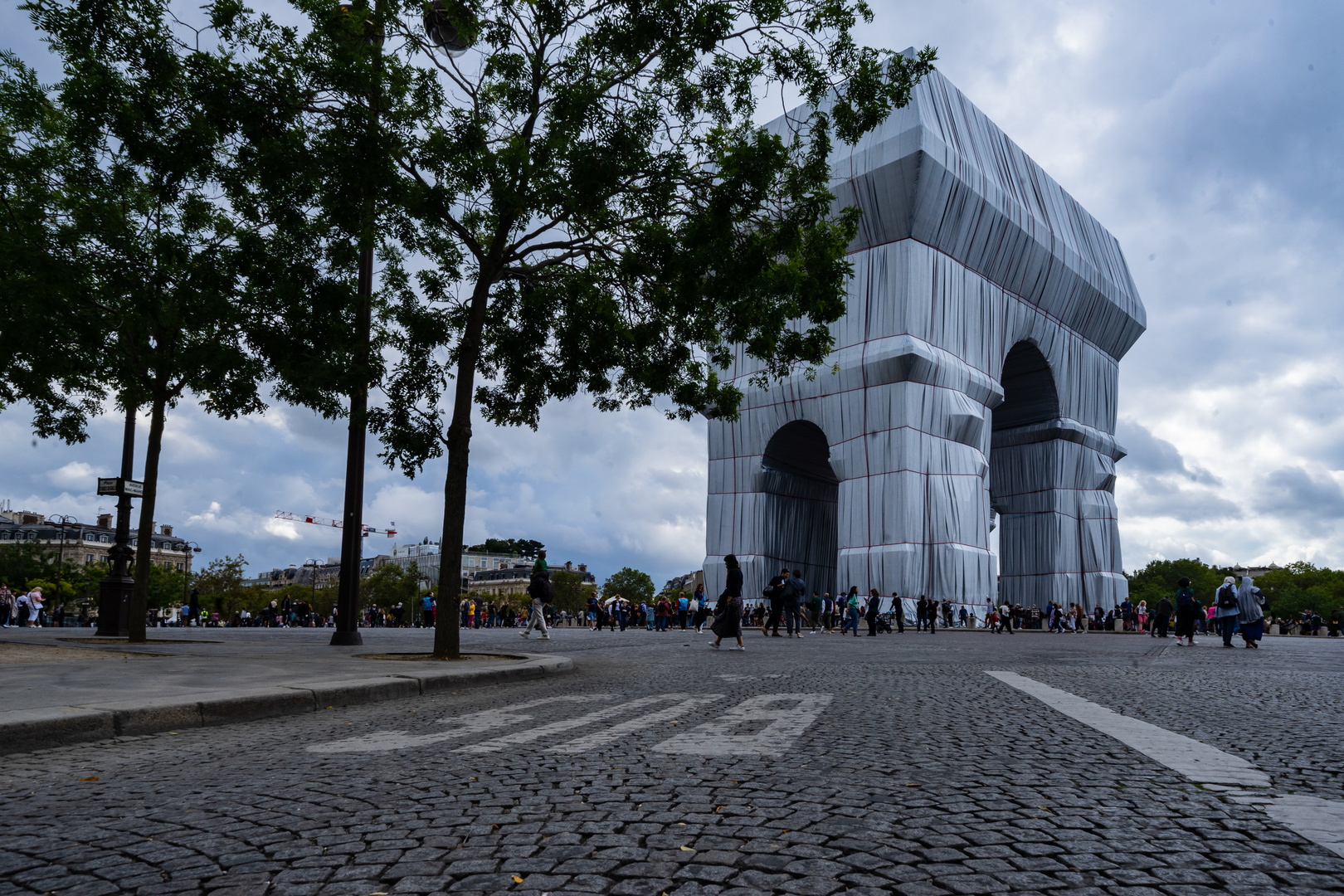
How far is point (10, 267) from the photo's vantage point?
43.6 feet

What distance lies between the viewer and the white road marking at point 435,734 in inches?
204

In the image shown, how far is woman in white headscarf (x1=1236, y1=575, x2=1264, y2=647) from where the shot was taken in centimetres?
2039

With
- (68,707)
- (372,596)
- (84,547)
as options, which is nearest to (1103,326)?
(68,707)

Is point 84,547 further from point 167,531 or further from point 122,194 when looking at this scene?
point 122,194

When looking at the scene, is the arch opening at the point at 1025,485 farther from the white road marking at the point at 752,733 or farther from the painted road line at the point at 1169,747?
the white road marking at the point at 752,733

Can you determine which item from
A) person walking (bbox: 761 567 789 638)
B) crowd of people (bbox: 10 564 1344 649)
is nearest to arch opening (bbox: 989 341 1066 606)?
crowd of people (bbox: 10 564 1344 649)

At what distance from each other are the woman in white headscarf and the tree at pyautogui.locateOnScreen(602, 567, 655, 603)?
105467 mm

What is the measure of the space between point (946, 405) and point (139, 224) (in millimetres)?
30899

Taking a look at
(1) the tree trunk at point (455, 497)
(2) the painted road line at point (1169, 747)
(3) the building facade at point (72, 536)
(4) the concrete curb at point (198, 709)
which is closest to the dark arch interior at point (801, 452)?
(1) the tree trunk at point (455, 497)

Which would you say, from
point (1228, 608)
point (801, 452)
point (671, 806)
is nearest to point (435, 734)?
point (671, 806)

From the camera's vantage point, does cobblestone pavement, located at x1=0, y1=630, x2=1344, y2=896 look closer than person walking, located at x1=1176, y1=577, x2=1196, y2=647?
Yes

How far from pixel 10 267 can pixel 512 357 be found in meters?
6.81

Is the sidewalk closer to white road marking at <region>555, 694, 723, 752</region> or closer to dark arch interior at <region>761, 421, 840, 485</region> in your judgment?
white road marking at <region>555, 694, 723, 752</region>

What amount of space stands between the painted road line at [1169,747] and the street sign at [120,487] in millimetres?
14139
